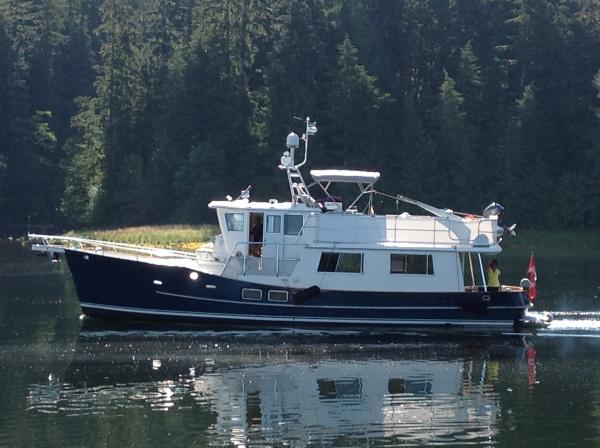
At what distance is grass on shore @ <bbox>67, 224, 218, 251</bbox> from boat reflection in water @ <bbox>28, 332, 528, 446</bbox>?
25182mm

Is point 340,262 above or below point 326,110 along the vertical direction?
below

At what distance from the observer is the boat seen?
117ft

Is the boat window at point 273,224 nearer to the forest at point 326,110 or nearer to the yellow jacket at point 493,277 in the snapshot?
the yellow jacket at point 493,277

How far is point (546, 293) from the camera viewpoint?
44.6 meters

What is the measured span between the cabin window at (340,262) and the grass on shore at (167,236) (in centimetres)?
2298

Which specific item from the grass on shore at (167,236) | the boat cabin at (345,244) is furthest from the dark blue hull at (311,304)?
the grass on shore at (167,236)

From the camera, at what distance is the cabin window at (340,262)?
3588 cm

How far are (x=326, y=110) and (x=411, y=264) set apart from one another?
149 feet

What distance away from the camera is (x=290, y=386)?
28.8 meters

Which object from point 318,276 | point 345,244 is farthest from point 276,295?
point 345,244

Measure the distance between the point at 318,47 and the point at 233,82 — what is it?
5556 millimetres

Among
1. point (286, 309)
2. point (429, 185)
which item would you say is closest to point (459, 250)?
point (286, 309)

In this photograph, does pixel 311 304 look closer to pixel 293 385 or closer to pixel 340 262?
pixel 340 262

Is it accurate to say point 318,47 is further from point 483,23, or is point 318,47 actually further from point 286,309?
point 286,309
